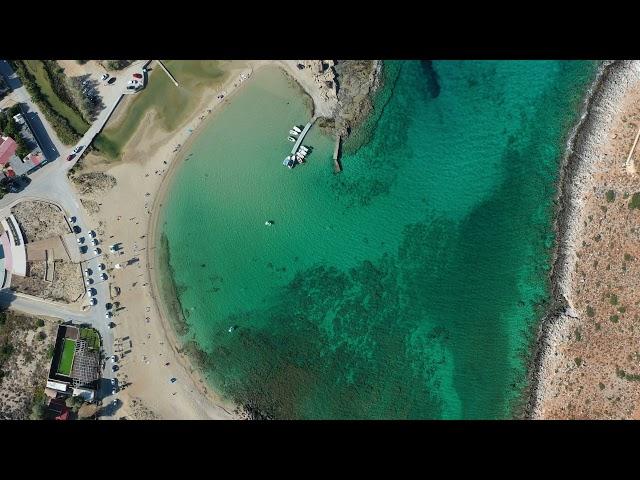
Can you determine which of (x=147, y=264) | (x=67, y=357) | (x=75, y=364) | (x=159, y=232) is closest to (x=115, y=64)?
(x=159, y=232)

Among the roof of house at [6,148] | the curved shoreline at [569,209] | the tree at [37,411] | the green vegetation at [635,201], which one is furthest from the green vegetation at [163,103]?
the green vegetation at [635,201]

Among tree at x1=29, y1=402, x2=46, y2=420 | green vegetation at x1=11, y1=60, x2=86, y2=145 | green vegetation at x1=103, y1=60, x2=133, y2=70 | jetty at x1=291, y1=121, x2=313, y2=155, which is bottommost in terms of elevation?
tree at x1=29, y1=402, x2=46, y2=420

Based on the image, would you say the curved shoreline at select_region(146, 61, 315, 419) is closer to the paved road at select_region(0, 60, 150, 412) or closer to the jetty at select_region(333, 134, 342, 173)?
the paved road at select_region(0, 60, 150, 412)

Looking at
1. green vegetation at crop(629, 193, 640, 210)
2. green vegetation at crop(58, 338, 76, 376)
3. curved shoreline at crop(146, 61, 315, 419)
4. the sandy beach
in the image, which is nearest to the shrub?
green vegetation at crop(629, 193, 640, 210)

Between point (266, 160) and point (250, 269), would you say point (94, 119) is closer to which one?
point (266, 160)
